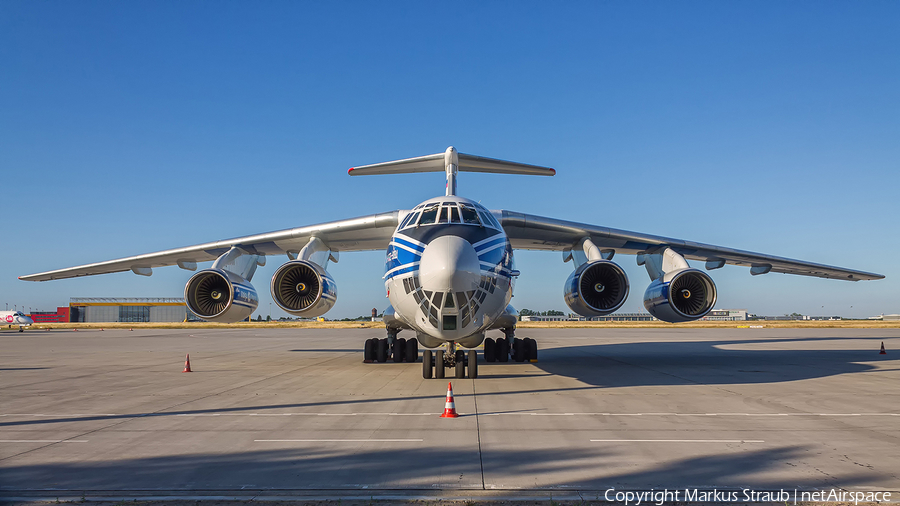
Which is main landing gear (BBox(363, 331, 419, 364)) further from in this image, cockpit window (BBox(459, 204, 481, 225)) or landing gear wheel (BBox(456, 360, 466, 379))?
cockpit window (BBox(459, 204, 481, 225))

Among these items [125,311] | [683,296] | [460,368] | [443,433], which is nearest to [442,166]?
[460,368]

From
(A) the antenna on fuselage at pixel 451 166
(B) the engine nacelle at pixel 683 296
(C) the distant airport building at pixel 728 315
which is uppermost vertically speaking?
(A) the antenna on fuselage at pixel 451 166

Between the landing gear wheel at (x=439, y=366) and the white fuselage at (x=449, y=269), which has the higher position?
the white fuselage at (x=449, y=269)

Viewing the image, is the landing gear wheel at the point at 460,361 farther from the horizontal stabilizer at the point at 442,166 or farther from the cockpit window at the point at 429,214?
the horizontal stabilizer at the point at 442,166

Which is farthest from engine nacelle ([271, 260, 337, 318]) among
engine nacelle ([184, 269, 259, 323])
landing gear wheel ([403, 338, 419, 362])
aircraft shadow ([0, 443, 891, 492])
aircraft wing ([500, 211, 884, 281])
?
aircraft shadow ([0, 443, 891, 492])

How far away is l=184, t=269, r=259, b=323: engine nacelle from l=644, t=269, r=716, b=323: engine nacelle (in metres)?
9.61

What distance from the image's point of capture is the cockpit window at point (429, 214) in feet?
30.4

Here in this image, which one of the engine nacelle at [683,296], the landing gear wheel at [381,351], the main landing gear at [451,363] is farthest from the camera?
the landing gear wheel at [381,351]

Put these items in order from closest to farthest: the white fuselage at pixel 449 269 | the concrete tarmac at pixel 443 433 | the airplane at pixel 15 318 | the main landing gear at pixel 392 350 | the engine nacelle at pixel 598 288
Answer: the concrete tarmac at pixel 443 433 → the white fuselage at pixel 449 269 → the engine nacelle at pixel 598 288 → the main landing gear at pixel 392 350 → the airplane at pixel 15 318

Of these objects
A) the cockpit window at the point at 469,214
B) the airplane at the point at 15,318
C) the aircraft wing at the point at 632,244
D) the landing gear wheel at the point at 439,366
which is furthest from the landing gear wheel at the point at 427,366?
the airplane at the point at 15,318

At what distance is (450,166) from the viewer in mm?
12898

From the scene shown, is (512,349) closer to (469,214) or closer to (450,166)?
(450,166)

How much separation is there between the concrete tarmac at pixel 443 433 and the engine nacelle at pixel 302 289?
1695 mm

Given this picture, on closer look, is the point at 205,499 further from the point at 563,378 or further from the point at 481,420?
the point at 563,378
